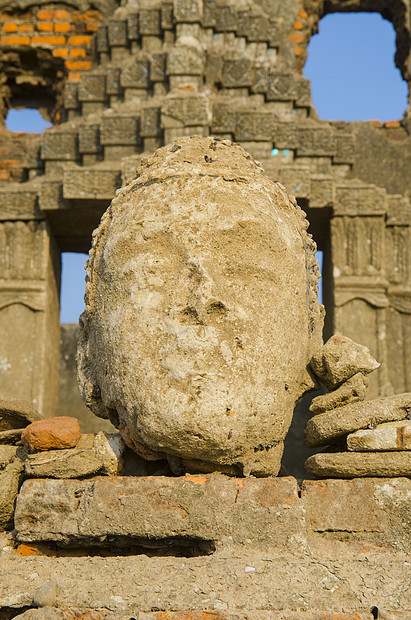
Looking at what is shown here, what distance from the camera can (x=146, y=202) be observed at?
297 centimetres

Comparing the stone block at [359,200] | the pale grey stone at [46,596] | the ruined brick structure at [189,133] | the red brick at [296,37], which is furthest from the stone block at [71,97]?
the pale grey stone at [46,596]

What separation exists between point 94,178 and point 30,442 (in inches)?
148

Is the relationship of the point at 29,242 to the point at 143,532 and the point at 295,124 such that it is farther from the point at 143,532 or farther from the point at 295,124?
the point at 143,532

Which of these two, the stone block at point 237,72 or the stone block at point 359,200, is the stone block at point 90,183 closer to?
the stone block at point 237,72

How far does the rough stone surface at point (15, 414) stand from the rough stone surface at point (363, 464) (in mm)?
1385

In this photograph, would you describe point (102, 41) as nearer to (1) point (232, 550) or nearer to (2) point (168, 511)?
(2) point (168, 511)

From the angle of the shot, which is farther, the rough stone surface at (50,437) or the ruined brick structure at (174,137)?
the ruined brick structure at (174,137)

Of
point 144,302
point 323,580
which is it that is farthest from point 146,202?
point 323,580

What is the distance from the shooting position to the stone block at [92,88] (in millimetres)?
7168

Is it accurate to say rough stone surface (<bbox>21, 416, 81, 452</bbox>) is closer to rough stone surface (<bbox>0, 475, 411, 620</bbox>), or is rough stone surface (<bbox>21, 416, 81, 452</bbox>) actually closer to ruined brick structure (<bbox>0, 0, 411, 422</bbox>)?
rough stone surface (<bbox>0, 475, 411, 620</bbox>)

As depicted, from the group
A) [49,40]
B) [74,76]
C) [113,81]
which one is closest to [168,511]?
[113,81]

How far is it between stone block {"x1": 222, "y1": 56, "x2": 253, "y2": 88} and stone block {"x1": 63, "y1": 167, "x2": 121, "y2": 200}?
1651mm

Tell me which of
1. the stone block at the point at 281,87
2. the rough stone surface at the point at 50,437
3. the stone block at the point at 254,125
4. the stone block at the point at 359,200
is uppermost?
the stone block at the point at 281,87

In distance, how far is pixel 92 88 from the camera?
718cm
